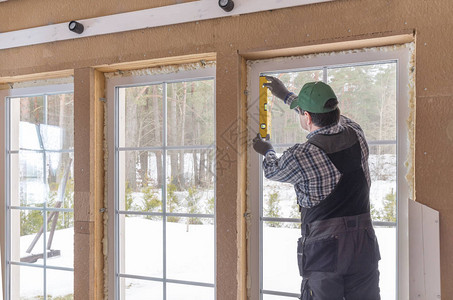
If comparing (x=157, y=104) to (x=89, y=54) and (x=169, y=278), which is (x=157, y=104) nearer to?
(x=89, y=54)

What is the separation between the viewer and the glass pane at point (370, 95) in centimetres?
164

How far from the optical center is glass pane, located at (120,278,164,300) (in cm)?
206

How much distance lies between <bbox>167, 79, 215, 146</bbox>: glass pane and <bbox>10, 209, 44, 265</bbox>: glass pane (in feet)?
3.69

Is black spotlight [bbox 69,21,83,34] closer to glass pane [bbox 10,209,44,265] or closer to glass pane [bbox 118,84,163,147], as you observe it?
glass pane [bbox 118,84,163,147]

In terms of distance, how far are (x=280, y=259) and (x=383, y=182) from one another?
62 centimetres

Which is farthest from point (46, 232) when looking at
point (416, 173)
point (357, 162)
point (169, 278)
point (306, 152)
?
point (416, 173)

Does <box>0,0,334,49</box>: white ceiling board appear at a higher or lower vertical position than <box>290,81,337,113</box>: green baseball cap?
higher

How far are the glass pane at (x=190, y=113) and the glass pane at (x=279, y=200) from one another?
40cm

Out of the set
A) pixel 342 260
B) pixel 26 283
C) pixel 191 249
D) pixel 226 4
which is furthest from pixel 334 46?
pixel 26 283

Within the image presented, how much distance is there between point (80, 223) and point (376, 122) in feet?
5.48

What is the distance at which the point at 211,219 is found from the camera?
195cm

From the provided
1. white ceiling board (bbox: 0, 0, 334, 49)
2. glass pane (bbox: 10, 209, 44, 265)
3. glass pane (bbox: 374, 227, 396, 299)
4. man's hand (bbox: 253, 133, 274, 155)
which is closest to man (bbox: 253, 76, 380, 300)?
man's hand (bbox: 253, 133, 274, 155)

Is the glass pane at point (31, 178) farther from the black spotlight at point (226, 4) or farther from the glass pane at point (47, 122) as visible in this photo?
the black spotlight at point (226, 4)

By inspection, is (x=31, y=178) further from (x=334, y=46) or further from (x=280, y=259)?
(x=334, y=46)
